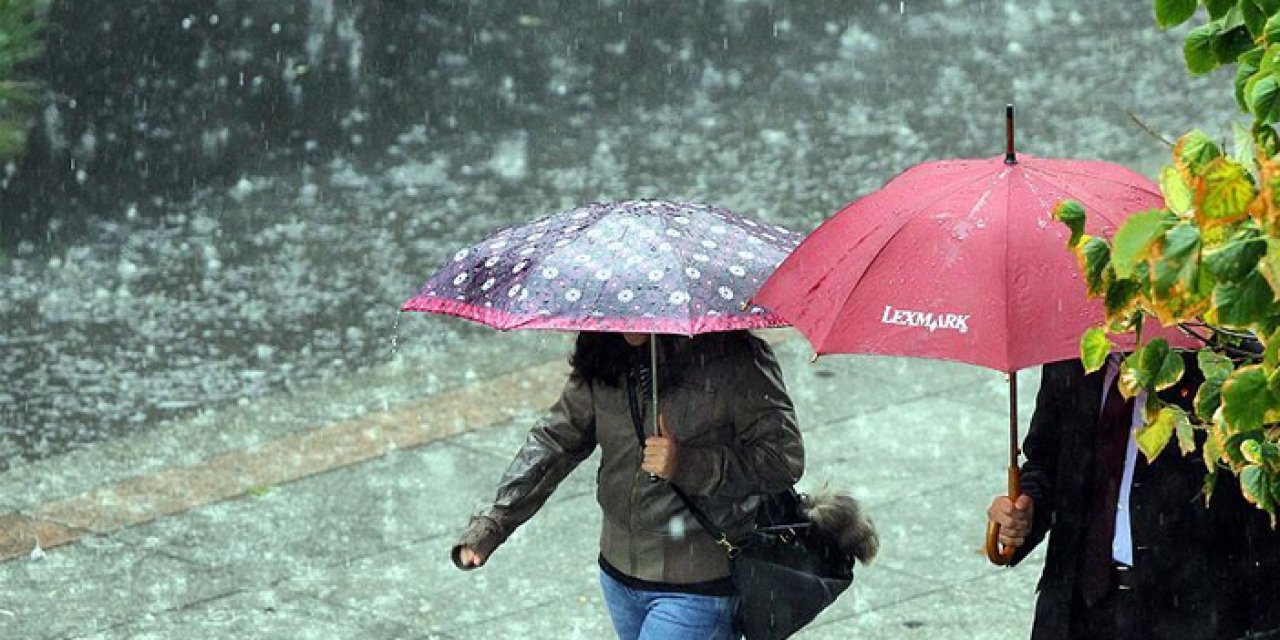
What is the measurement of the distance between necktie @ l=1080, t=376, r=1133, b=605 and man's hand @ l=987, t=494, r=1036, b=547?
15cm

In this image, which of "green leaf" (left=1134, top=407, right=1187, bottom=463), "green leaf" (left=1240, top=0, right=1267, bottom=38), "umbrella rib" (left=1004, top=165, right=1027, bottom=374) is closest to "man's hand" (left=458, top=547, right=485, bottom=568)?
"umbrella rib" (left=1004, top=165, right=1027, bottom=374)

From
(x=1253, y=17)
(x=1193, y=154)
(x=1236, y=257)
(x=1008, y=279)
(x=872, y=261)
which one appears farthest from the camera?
(x=872, y=261)

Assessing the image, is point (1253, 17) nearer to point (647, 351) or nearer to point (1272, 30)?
point (1272, 30)

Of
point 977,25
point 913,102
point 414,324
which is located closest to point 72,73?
point 414,324

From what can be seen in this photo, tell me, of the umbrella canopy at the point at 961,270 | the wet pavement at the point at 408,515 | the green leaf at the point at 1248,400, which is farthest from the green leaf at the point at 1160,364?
the wet pavement at the point at 408,515

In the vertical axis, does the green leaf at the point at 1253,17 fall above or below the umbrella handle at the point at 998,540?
above

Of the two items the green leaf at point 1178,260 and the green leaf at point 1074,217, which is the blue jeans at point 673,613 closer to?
the green leaf at point 1074,217

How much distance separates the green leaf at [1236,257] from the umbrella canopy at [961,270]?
1562mm

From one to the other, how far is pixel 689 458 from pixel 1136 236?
253cm

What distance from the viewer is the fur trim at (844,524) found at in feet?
18.3

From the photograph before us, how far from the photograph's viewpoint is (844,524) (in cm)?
557

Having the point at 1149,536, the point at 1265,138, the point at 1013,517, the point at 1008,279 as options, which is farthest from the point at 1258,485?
the point at 1013,517

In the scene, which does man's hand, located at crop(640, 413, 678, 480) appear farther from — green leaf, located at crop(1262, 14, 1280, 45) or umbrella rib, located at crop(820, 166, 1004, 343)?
green leaf, located at crop(1262, 14, 1280, 45)

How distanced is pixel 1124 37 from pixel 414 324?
21.6 feet
